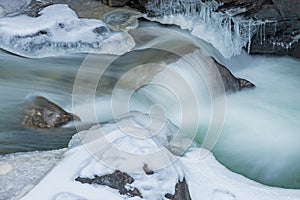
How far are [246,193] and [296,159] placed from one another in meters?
1.31

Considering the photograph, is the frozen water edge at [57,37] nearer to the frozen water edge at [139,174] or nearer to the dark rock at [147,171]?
the frozen water edge at [139,174]

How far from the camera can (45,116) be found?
430 centimetres

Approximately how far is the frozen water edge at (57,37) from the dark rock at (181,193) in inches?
124

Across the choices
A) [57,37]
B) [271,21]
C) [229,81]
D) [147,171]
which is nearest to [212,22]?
[271,21]

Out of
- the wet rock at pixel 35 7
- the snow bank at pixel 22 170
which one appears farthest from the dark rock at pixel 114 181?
the wet rock at pixel 35 7

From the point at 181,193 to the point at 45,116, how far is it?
1727 millimetres

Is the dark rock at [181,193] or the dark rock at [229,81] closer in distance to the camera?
the dark rock at [181,193]

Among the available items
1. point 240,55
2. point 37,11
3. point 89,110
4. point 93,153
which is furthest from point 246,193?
point 37,11

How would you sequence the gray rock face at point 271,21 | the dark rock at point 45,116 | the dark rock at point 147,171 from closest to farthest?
the dark rock at point 147,171 → the dark rock at point 45,116 → the gray rock face at point 271,21

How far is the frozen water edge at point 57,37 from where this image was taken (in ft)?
19.6

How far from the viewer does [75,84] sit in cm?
543

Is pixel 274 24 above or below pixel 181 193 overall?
above

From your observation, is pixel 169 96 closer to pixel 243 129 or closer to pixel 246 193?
pixel 243 129

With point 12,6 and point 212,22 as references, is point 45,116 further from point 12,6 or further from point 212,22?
point 212,22
